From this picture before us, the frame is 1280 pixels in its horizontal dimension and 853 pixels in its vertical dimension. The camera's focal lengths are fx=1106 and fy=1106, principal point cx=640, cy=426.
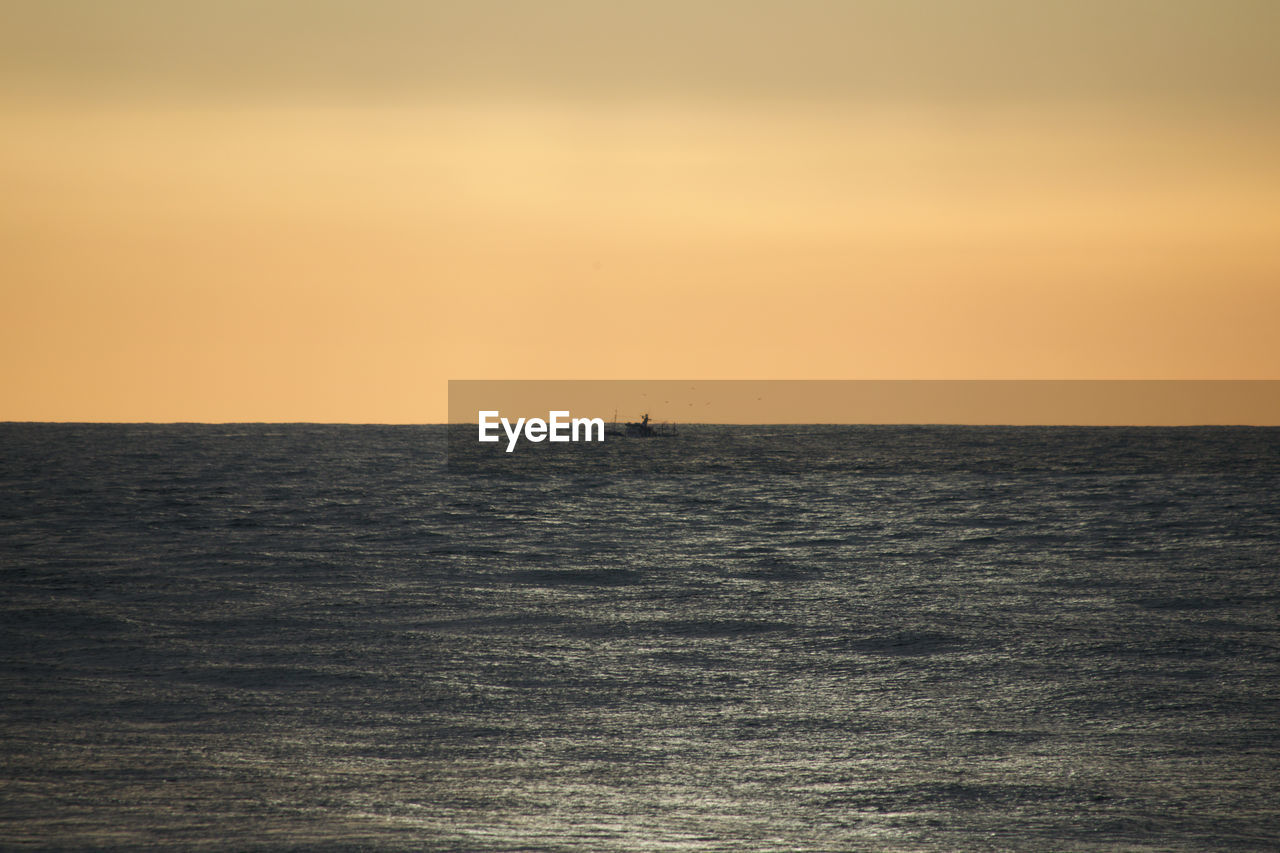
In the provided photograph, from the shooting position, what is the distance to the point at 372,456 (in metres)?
116

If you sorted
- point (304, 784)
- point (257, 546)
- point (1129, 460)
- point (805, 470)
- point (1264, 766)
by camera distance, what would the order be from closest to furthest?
point (304, 784)
point (1264, 766)
point (257, 546)
point (805, 470)
point (1129, 460)

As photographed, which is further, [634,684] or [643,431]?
[643,431]

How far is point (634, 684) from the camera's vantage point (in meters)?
20.4

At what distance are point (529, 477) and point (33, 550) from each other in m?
56.2

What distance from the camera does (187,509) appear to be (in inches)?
2128

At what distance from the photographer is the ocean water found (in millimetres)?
12852

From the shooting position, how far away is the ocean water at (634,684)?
1285 centimetres

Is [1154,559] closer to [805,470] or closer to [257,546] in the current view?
[257,546]

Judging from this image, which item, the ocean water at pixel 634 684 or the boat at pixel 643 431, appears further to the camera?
the boat at pixel 643 431

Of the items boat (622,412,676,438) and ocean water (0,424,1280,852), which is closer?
ocean water (0,424,1280,852)

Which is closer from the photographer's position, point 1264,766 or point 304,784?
point 304,784

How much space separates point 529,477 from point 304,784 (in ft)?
261

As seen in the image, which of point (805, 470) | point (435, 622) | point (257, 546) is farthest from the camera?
point (805, 470)

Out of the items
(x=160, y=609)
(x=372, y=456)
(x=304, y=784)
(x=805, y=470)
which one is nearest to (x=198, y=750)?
(x=304, y=784)
